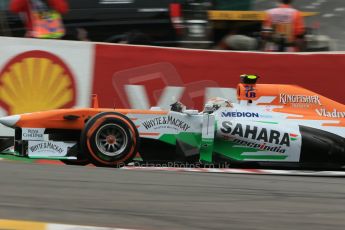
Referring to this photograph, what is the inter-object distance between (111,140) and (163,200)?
281 centimetres

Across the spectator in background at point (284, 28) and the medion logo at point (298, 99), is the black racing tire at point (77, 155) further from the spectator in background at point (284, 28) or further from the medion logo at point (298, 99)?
the spectator in background at point (284, 28)

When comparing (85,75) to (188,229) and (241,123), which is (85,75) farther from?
(188,229)

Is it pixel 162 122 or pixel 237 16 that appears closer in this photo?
pixel 162 122

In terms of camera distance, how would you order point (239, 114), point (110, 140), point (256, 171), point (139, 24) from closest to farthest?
point (110, 140), point (256, 171), point (239, 114), point (139, 24)

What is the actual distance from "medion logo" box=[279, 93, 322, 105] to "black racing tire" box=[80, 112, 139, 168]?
1772 mm

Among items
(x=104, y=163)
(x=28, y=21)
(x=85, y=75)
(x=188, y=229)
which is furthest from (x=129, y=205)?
(x=28, y=21)

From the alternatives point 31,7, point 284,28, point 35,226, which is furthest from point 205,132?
point 35,226

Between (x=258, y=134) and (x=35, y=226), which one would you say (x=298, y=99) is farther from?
(x=35, y=226)

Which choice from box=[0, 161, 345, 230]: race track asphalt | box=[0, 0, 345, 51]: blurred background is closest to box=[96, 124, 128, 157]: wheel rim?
box=[0, 161, 345, 230]: race track asphalt

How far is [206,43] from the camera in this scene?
9.71 meters

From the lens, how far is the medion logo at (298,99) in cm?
749

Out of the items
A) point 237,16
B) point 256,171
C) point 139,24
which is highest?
point 237,16

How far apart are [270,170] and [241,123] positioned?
61 cm

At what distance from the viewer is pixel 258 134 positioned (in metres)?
7.20
